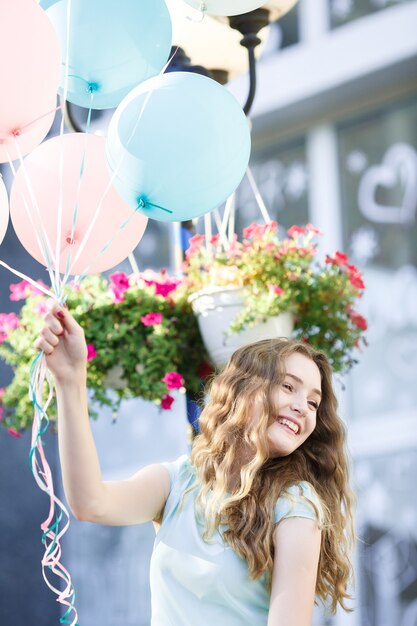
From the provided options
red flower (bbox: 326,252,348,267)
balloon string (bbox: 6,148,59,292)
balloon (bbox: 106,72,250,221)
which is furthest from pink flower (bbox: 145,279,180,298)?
balloon (bbox: 106,72,250,221)

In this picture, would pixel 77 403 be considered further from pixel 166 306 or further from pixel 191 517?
pixel 166 306

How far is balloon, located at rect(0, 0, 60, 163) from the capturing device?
1.98 meters

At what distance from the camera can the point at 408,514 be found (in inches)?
172

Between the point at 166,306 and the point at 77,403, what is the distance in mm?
1333

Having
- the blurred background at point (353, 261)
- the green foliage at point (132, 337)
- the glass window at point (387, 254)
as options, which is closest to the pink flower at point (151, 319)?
the green foliage at point (132, 337)

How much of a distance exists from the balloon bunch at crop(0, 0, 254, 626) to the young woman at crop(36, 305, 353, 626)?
78 mm

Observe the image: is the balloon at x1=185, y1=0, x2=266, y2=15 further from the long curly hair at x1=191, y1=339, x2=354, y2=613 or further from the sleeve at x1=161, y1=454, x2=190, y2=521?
the sleeve at x1=161, y1=454, x2=190, y2=521

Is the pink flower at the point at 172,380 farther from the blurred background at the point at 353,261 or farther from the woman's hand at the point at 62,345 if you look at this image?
the blurred background at the point at 353,261

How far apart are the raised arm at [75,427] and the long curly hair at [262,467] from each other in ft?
0.56

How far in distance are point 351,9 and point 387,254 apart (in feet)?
3.50

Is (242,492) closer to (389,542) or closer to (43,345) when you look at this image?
(43,345)

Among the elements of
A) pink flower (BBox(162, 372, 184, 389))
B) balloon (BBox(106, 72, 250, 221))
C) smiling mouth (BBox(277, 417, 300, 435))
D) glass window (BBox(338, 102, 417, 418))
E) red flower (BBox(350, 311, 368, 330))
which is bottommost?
glass window (BBox(338, 102, 417, 418))

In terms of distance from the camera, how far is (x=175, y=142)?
2.00m

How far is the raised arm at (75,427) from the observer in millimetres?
1746
